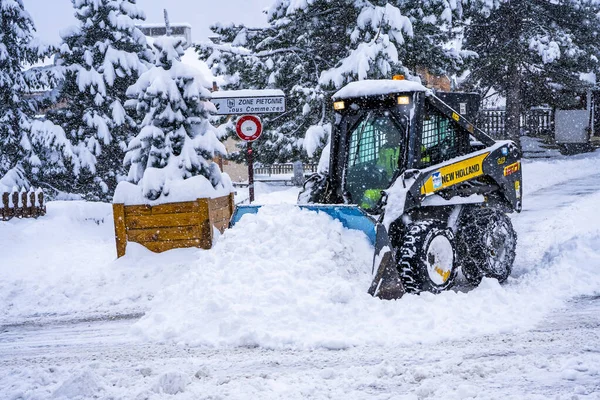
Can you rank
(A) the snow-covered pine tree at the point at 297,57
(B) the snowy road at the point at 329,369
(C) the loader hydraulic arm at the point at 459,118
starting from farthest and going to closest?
(A) the snow-covered pine tree at the point at 297,57 < (C) the loader hydraulic arm at the point at 459,118 < (B) the snowy road at the point at 329,369

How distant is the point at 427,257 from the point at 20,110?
14.0m

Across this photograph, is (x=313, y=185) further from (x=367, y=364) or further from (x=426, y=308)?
(x=367, y=364)

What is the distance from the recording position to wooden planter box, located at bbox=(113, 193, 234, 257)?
8.99 meters

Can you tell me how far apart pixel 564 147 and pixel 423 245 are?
22644 millimetres

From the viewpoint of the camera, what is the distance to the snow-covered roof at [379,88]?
655cm

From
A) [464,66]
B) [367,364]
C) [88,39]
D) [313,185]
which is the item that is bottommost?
[367,364]

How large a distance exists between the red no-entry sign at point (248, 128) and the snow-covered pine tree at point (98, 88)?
278 inches

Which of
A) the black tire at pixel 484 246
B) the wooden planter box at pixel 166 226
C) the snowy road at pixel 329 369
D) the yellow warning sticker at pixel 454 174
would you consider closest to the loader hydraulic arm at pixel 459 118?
the yellow warning sticker at pixel 454 174

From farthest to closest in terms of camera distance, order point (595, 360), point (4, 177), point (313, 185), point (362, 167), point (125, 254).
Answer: point (4, 177), point (125, 254), point (313, 185), point (362, 167), point (595, 360)

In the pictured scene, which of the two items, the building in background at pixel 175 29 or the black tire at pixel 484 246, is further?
the building in background at pixel 175 29

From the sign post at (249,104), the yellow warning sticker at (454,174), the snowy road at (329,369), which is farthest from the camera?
the sign post at (249,104)

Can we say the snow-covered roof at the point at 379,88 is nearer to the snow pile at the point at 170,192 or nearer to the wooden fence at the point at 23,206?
the snow pile at the point at 170,192

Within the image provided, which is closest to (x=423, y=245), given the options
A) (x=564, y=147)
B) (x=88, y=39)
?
(x=88, y=39)

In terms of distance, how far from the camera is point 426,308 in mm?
5582
